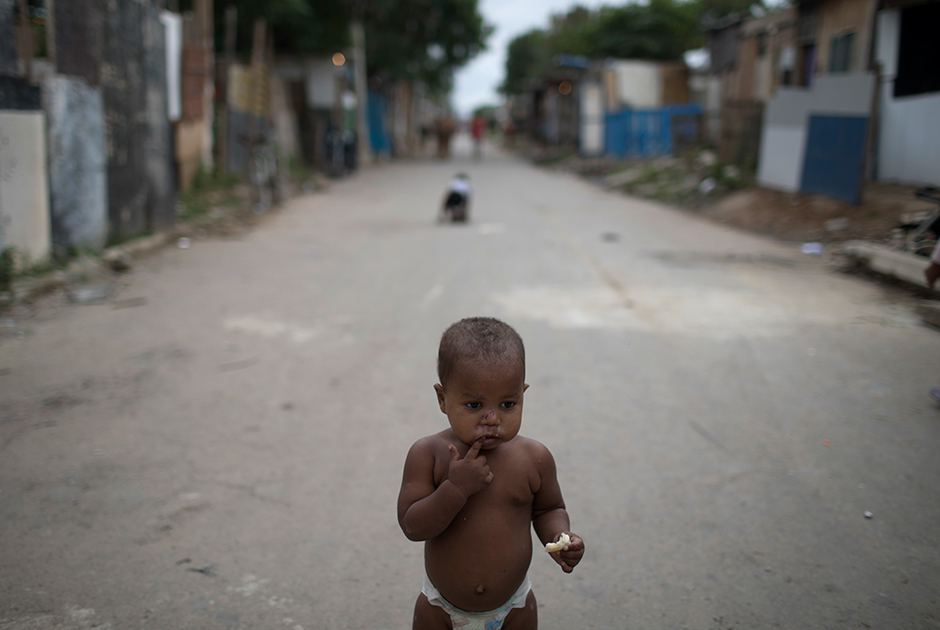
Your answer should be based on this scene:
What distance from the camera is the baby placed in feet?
5.44

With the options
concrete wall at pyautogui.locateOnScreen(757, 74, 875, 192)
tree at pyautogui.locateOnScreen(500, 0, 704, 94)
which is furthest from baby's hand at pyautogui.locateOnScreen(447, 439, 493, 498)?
tree at pyautogui.locateOnScreen(500, 0, 704, 94)

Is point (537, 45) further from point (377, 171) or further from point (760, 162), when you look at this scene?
point (760, 162)

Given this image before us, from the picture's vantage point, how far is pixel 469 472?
1634 millimetres

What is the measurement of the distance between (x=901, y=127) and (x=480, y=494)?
11.0 m

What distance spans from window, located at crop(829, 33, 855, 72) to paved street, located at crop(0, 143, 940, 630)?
7220mm

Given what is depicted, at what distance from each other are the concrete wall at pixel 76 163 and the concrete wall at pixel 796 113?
979 cm

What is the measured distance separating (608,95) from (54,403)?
1004 inches

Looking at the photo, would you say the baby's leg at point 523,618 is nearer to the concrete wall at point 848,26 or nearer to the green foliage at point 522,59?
the concrete wall at point 848,26

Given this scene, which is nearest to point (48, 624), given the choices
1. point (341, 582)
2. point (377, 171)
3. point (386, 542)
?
point (341, 582)

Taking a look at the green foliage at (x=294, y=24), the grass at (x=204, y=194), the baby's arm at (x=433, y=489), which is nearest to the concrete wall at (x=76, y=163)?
the grass at (x=204, y=194)

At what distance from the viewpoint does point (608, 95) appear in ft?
87.6

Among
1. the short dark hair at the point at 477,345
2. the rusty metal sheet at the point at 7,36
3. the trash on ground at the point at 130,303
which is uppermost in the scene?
the rusty metal sheet at the point at 7,36

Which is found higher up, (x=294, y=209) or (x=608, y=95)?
(x=608, y=95)

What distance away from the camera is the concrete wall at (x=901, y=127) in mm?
9609
